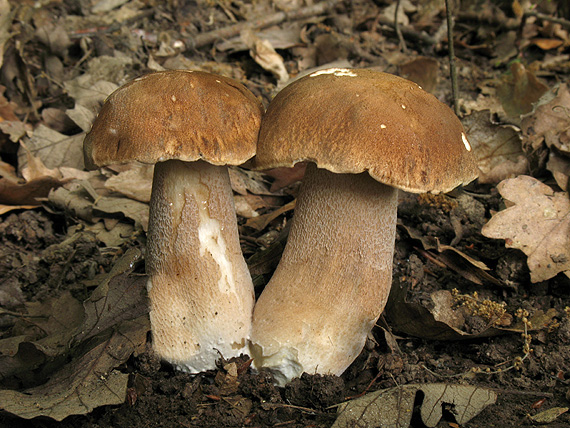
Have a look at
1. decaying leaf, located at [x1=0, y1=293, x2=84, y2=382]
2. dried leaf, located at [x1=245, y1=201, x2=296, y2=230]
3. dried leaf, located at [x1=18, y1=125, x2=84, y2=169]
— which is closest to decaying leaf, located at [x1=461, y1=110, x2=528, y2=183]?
dried leaf, located at [x1=245, y1=201, x2=296, y2=230]

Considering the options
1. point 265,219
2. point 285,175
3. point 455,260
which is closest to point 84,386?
point 265,219

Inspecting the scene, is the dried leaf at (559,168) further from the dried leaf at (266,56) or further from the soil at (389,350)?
the dried leaf at (266,56)

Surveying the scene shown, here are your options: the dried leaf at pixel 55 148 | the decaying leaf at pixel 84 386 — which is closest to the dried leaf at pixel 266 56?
the dried leaf at pixel 55 148

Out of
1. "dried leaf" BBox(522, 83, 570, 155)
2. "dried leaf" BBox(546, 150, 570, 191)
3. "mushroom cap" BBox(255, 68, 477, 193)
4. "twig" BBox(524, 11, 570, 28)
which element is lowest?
"dried leaf" BBox(546, 150, 570, 191)

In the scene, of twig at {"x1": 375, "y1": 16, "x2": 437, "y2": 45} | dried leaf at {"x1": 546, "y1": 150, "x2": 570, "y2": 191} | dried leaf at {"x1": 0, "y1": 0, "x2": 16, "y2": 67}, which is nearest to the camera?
dried leaf at {"x1": 546, "y1": 150, "x2": 570, "y2": 191}

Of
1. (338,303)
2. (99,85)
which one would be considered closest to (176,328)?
(338,303)

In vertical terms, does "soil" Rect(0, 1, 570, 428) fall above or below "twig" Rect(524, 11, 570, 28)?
below

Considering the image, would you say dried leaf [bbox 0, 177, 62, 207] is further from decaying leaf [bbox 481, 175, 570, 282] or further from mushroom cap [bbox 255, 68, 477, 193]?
decaying leaf [bbox 481, 175, 570, 282]

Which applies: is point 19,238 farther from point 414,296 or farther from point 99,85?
point 414,296

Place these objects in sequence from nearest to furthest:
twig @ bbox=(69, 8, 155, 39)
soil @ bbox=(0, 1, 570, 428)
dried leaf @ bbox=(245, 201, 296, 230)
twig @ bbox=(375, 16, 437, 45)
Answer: soil @ bbox=(0, 1, 570, 428), dried leaf @ bbox=(245, 201, 296, 230), twig @ bbox=(69, 8, 155, 39), twig @ bbox=(375, 16, 437, 45)

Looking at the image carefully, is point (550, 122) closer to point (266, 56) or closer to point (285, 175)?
point (285, 175)
